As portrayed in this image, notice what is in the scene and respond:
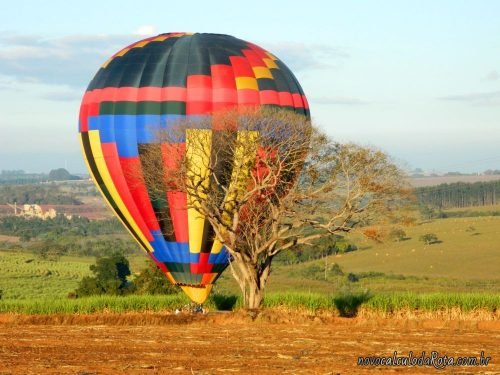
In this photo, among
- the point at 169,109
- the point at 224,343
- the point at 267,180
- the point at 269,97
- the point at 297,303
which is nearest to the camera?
the point at 224,343

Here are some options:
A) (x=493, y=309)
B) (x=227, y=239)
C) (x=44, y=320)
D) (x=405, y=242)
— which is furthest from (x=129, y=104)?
(x=405, y=242)

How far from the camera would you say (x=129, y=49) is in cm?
3697

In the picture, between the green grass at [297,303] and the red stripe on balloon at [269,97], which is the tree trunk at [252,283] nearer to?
the green grass at [297,303]

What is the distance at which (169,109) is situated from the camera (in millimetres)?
34469

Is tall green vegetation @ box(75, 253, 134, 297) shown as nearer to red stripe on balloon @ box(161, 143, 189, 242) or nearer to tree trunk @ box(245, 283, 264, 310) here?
red stripe on balloon @ box(161, 143, 189, 242)

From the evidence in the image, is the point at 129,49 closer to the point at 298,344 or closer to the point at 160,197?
the point at 160,197

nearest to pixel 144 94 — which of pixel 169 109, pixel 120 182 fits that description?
pixel 169 109

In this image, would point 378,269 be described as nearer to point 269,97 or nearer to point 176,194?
point 269,97

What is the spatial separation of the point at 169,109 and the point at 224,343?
45.2ft

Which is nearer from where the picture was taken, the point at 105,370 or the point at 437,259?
the point at 105,370

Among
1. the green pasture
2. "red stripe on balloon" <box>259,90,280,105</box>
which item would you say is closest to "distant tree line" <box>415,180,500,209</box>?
the green pasture

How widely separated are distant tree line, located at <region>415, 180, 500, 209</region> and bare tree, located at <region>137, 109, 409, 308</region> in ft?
516

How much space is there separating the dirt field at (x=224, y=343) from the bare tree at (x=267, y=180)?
3817 millimetres

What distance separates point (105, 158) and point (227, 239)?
6083 millimetres
